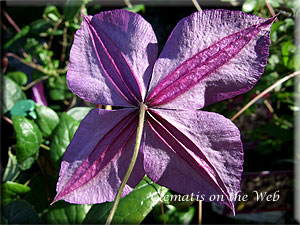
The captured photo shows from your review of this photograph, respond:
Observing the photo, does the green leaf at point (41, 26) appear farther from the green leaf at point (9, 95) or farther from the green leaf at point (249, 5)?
the green leaf at point (249, 5)

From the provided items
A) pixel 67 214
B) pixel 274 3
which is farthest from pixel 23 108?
pixel 274 3

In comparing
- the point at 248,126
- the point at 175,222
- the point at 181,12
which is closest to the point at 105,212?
the point at 175,222

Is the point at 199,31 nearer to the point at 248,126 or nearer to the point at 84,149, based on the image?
the point at 84,149

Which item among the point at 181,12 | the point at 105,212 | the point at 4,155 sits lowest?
the point at 105,212

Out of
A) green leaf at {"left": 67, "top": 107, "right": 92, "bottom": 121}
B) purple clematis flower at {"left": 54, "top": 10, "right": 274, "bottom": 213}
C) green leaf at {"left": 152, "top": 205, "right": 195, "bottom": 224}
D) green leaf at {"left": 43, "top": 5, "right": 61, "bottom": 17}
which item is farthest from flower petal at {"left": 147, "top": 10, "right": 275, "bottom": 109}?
green leaf at {"left": 43, "top": 5, "right": 61, "bottom": 17}

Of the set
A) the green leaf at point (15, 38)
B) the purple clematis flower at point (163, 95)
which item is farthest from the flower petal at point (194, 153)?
the green leaf at point (15, 38)
